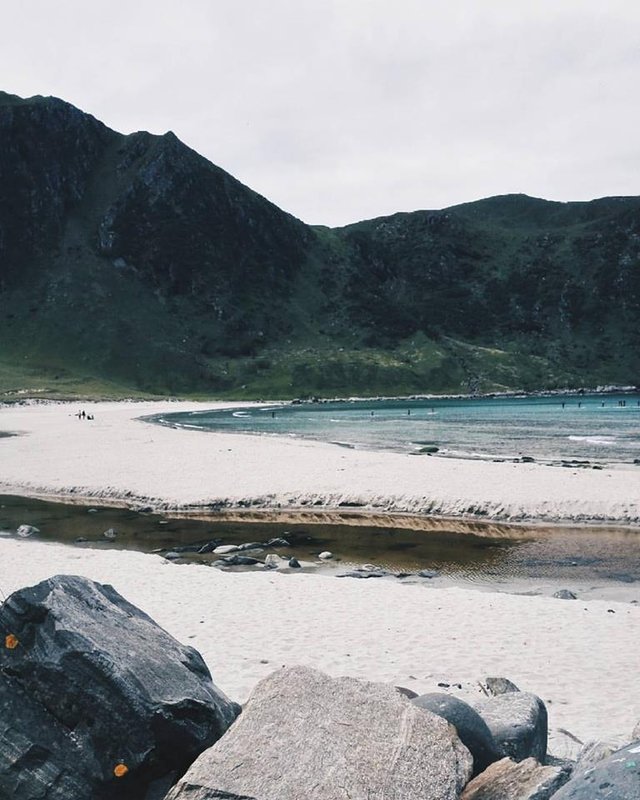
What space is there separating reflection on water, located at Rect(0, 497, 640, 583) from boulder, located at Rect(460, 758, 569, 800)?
14.7 meters

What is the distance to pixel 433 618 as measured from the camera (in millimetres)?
15281

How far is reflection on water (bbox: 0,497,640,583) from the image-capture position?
21.7 meters

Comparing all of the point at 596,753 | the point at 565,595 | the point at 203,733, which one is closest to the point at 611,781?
the point at 596,753

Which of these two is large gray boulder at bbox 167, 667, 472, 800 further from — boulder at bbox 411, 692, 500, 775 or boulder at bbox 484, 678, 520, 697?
boulder at bbox 484, 678, 520, 697

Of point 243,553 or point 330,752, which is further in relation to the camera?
point 243,553

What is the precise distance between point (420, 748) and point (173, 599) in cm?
1161

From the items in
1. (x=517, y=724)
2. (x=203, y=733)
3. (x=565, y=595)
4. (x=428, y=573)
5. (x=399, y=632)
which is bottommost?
(x=428, y=573)

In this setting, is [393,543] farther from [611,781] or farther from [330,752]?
[611,781]

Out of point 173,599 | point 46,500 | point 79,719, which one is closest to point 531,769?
point 79,719

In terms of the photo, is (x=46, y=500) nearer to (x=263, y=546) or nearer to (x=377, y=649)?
(x=263, y=546)

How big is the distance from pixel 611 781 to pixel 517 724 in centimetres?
312

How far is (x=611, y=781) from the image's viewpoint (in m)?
4.84

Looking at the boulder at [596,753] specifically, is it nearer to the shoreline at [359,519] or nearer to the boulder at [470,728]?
the boulder at [470,728]

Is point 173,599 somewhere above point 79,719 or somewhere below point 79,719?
below
